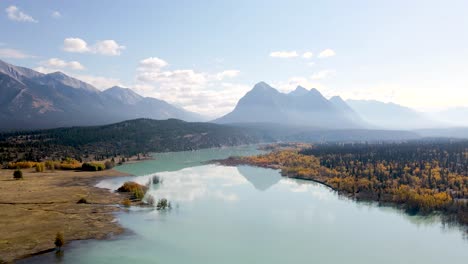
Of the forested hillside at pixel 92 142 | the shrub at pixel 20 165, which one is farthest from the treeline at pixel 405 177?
the forested hillside at pixel 92 142

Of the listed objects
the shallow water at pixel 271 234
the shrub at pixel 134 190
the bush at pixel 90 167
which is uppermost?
the bush at pixel 90 167

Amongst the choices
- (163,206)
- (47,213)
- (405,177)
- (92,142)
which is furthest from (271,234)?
(92,142)

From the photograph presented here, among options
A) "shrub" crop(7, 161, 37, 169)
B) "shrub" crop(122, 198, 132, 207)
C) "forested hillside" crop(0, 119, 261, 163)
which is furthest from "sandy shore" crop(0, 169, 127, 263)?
"forested hillside" crop(0, 119, 261, 163)

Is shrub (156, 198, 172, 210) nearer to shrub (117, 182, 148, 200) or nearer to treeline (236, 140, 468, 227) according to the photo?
shrub (117, 182, 148, 200)

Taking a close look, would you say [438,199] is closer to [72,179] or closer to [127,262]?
[127,262]

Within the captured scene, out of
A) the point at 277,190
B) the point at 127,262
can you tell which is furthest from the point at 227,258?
the point at 277,190

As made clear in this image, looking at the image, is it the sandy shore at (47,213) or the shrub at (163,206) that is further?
the shrub at (163,206)

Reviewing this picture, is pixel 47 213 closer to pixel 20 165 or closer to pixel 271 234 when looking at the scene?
pixel 271 234

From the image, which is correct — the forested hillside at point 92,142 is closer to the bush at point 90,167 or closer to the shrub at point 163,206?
the bush at point 90,167
